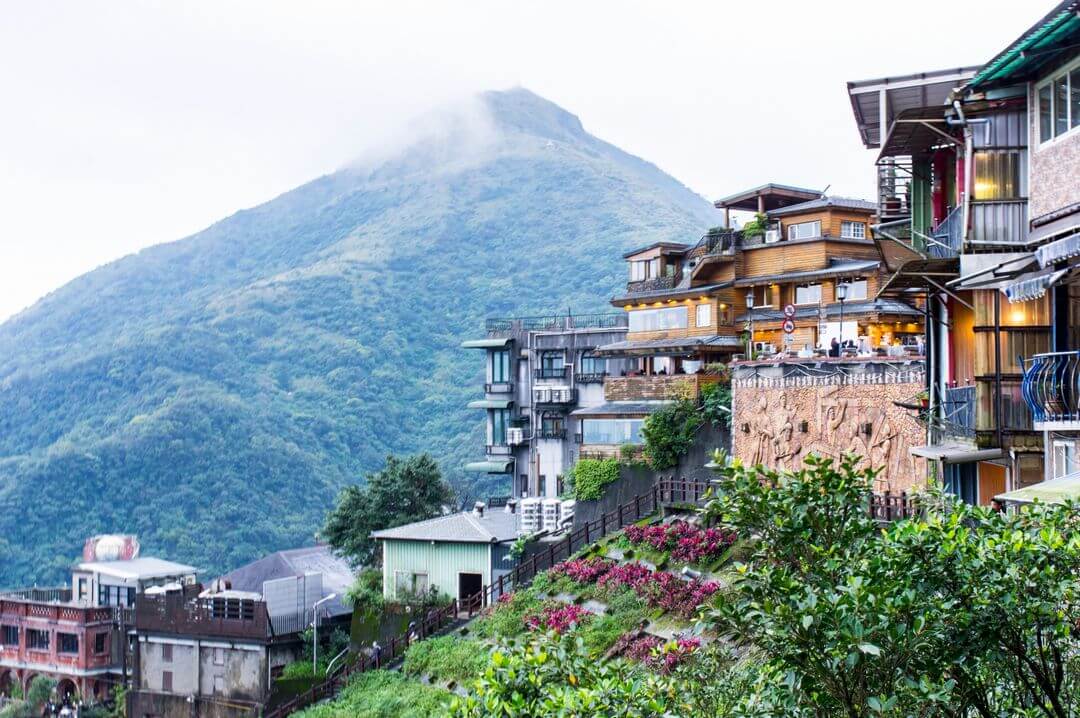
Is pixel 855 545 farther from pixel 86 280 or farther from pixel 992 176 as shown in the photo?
pixel 86 280

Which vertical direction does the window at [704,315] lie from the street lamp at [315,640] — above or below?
above

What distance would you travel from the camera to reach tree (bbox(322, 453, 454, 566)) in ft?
158

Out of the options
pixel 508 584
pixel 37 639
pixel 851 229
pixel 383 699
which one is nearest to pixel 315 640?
pixel 508 584

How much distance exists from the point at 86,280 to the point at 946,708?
189 m

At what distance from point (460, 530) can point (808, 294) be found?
14793mm

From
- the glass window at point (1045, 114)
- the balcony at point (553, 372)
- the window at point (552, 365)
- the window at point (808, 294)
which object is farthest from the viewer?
the window at point (552, 365)

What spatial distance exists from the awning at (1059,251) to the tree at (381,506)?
34964 millimetres

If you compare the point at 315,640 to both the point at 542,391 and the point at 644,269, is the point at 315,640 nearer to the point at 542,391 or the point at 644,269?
the point at 542,391

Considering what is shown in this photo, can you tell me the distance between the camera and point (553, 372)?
56.1 meters

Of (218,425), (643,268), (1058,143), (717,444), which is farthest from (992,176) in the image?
(218,425)

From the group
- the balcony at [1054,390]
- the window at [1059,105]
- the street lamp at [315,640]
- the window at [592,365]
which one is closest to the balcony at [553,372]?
the window at [592,365]

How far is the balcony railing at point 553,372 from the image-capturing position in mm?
55469

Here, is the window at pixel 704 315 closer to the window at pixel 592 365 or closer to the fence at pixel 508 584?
the window at pixel 592 365

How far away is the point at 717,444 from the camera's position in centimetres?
3862
